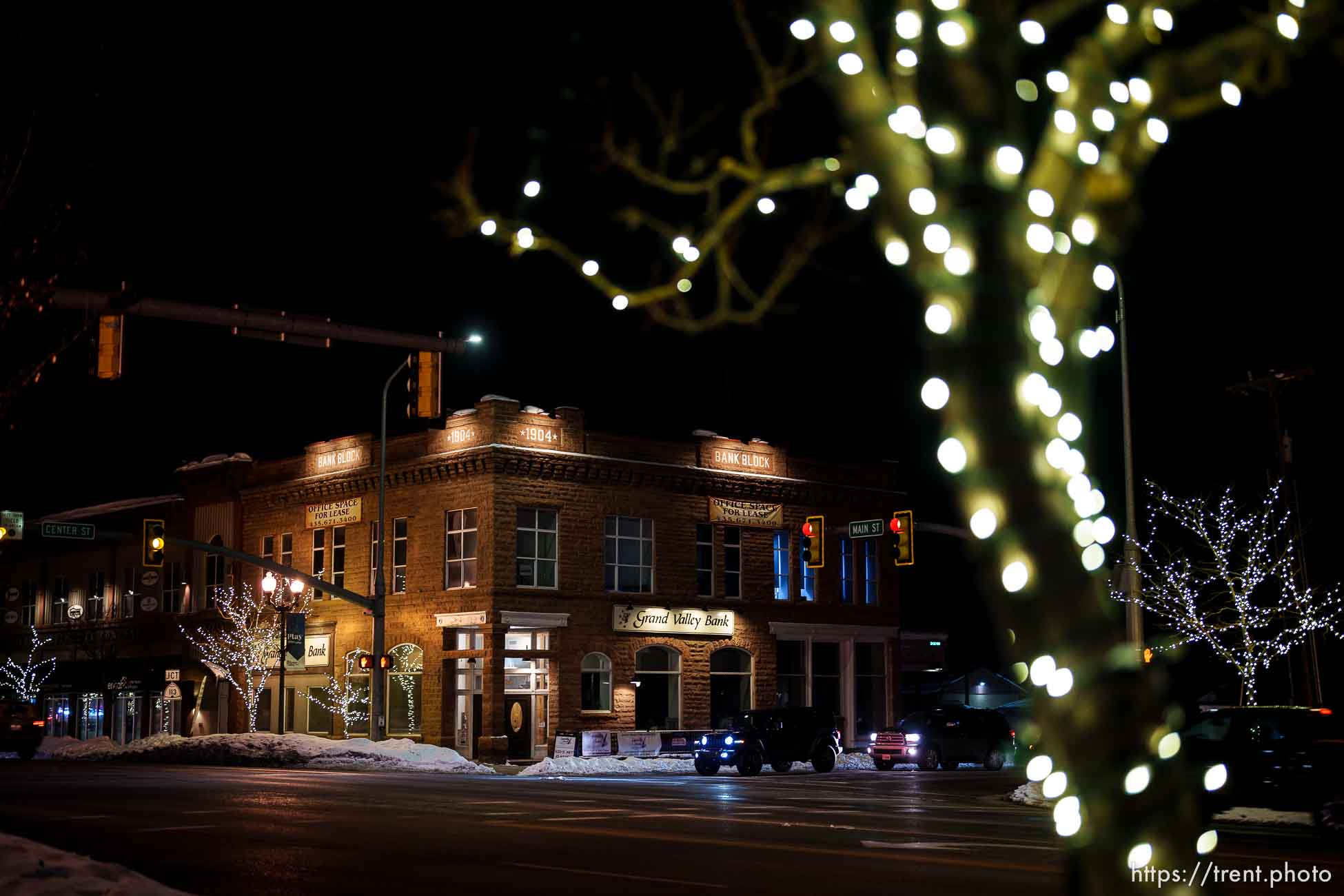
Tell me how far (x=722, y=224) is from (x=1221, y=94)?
181 cm

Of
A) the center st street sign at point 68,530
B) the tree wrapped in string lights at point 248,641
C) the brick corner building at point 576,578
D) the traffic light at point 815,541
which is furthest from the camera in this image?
the tree wrapped in string lights at point 248,641

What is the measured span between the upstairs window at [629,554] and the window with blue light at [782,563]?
5454 mm

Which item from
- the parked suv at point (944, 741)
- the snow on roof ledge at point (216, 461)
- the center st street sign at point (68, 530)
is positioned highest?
the snow on roof ledge at point (216, 461)

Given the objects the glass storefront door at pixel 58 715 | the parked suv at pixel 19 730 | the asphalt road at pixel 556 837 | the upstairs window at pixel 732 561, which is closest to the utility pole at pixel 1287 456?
the asphalt road at pixel 556 837

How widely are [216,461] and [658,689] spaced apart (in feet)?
65.8

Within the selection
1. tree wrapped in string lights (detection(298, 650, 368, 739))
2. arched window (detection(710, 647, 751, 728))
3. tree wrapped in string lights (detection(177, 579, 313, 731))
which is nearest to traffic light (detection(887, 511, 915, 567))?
arched window (detection(710, 647, 751, 728))

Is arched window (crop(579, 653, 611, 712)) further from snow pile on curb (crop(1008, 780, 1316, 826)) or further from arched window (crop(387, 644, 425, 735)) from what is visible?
snow pile on curb (crop(1008, 780, 1316, 826))

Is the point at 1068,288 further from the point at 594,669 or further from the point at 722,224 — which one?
the point at 594,669

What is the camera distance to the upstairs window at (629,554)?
47.8 meters

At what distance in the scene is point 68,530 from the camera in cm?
3781

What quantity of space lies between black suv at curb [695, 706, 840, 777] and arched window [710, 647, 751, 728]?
970cm

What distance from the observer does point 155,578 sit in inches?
2327

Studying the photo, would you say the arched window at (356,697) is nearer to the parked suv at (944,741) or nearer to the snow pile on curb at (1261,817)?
the parked suv at (944,741)

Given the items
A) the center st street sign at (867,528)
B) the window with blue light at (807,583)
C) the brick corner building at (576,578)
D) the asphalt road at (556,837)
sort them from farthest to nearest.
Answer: the window with blue light at (807,583)
the brick corner building at (576,578)
the center st street sign at (867,528)
the asphalt road at (556,837)
